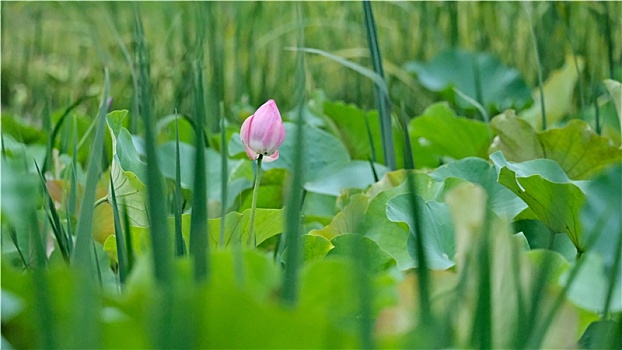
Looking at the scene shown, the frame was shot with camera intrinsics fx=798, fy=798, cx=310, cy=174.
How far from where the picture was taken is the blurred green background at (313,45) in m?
1.79

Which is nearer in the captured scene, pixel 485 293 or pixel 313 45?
pixel 485 293

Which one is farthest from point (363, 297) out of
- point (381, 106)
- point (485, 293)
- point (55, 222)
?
point (381, 106)

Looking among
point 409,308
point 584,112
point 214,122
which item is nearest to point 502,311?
point 409,308

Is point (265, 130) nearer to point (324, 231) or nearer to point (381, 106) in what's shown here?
point (324, 231)

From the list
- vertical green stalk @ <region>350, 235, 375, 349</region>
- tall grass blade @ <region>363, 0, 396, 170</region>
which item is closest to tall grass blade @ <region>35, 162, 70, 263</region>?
vertical green stalk @ <region>350, 235, 375, 349</region>

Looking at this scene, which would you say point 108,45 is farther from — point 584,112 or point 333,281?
point 333,281

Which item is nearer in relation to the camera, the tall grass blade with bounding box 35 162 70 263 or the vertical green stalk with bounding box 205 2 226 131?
the tall grass blade with bounding box 35 162 70 263

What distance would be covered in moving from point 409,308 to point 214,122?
1045mm

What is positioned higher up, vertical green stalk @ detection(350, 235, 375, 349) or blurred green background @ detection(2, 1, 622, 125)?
vertical green stalk @ detection(350, 235, 375, 349)

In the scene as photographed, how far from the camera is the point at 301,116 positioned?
1.38 ft

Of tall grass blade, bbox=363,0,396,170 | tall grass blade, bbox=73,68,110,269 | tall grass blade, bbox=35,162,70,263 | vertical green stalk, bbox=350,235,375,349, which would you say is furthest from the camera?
tall grass blade, bbox=363,0,396,170

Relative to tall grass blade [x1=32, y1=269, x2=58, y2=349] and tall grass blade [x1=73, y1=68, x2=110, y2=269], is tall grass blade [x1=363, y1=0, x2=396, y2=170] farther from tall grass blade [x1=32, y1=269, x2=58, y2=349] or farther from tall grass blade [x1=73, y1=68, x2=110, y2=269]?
tall grass blade [x1=32, y1=269, x2=58, y2=349]

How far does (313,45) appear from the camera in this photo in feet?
8.23

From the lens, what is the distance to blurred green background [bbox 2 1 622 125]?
179cm
